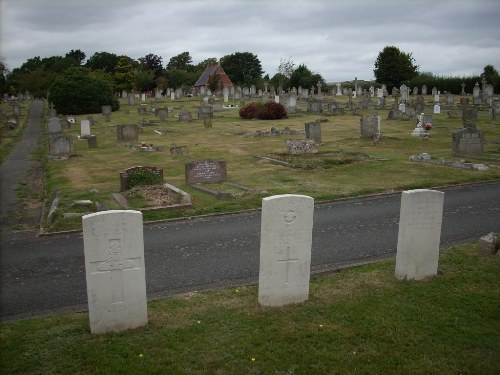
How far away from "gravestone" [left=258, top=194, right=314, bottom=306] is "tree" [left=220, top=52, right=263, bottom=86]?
93766 mm

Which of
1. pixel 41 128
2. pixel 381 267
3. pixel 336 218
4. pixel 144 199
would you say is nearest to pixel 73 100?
pixel 41 128

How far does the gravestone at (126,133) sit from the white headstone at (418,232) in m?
22.2

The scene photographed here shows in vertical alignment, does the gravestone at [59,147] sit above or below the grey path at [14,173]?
above

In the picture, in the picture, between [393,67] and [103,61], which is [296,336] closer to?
[393,67]

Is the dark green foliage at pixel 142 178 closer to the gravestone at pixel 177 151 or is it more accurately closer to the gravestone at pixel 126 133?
the gravestone at pixel 177 151

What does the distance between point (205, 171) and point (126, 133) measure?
12.9 m

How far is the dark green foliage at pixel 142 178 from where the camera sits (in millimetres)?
15148

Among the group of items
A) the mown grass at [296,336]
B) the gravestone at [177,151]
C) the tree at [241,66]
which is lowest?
the mown grass at [296,336]

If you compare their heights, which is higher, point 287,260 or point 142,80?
point 142,80

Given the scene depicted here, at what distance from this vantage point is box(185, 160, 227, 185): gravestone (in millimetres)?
16078

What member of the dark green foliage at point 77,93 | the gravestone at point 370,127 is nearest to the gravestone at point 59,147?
the gravestone at point 370,127

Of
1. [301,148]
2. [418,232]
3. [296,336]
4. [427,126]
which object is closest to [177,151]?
[301,148]

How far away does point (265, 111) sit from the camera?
38625mm

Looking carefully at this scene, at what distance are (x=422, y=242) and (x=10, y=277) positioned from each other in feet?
23.6
